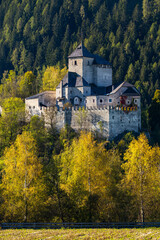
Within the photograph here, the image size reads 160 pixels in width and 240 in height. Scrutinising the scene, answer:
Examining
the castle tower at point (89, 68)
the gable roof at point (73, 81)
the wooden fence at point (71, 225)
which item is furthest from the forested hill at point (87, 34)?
the wooden fence at point (71, 225)

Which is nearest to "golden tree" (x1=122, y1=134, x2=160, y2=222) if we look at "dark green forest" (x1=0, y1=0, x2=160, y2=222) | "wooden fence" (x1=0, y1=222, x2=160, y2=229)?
"dark green forest" (x1=0, y1=0, x2=160, y2=222)

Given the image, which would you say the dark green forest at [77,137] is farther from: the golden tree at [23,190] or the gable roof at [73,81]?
the gable roof at [73,81]

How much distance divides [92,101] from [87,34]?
75.6m

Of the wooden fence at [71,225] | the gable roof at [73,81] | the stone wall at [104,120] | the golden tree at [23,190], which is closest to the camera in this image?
the wooden fence at [71,225]

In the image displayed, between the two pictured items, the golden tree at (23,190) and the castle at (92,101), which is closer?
the golden tree at (23,190)

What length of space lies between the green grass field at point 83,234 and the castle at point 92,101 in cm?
2783

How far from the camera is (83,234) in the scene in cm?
3131

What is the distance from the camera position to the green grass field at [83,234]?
30.2m

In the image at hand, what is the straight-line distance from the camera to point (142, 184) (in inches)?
1480

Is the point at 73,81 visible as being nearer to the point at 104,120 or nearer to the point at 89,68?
the point at 89,68

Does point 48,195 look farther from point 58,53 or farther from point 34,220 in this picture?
point 58,53

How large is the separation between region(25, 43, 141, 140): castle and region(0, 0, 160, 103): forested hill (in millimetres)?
34708

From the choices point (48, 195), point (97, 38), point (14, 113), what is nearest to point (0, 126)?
point (14, 113)

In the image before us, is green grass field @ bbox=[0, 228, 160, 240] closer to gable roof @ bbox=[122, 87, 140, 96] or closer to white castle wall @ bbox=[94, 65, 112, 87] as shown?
gable roof @ bbox=[122, 87, 140, 96]
